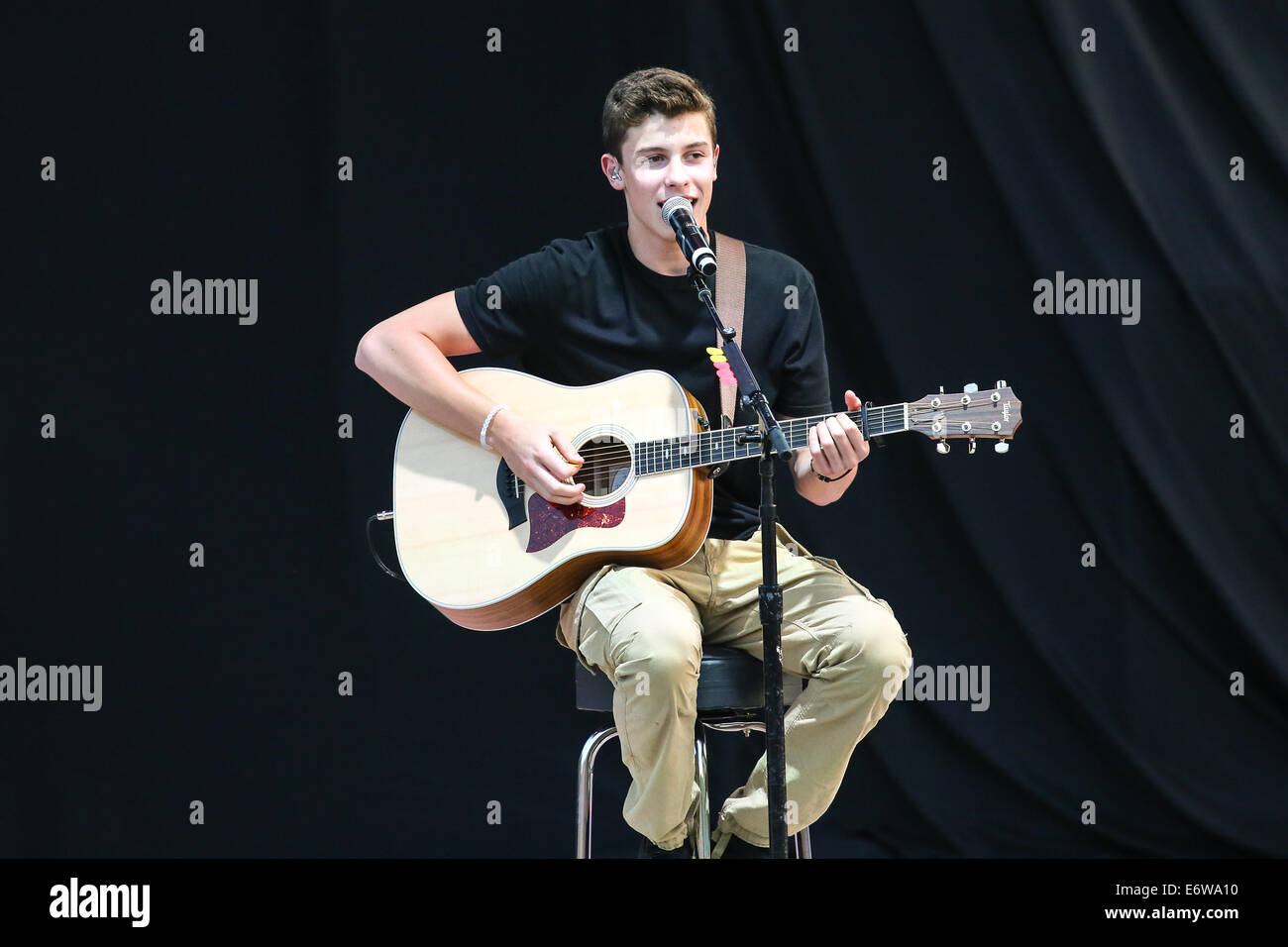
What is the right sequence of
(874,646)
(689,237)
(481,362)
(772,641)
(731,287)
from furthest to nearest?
(481,362) < (731,287) < (874,646) < (689,237) < (772,641)

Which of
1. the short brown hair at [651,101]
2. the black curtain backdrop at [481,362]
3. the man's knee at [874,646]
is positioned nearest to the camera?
the man's knee at [874,646]

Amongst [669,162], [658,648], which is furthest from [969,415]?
[669,162]

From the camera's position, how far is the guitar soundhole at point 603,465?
8.41 feet

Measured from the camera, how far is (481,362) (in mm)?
3631

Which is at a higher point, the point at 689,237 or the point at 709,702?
the point at 689,237

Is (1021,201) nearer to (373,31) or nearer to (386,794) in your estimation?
(373,31)

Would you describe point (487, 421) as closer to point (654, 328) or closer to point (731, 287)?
point (654, 328)

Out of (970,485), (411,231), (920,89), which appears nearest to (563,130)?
(411,231)

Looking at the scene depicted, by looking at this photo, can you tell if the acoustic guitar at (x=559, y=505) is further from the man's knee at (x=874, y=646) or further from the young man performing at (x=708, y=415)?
the man's knee at (x=874, y=646)

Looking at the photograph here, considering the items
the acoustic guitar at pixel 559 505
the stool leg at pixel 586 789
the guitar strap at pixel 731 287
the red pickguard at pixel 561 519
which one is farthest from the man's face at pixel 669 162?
the stool leg at pixel 586 789

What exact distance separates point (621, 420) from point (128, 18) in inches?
78.5

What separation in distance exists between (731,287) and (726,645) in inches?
29.8

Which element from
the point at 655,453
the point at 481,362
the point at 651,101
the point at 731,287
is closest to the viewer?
the point at 655,453

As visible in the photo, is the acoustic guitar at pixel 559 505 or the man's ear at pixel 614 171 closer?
the acoustic guitar at pixel 559 505
